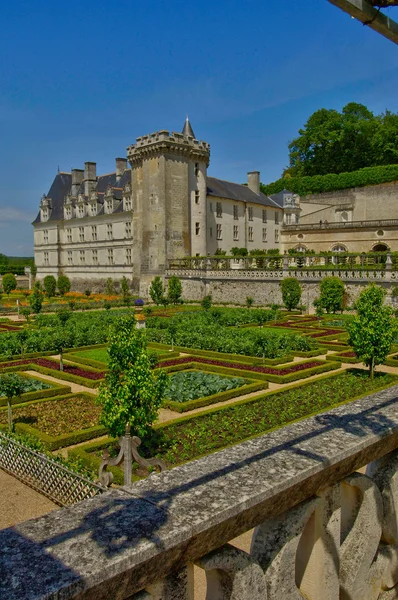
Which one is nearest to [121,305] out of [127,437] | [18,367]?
[18,367]

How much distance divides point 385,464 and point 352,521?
37 centimetres

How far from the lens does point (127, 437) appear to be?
8.41m

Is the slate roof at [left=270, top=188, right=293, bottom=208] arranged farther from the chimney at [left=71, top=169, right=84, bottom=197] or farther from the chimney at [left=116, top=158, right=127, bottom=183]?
the chimney at [left=71, top=169, right=84, bottom=197]

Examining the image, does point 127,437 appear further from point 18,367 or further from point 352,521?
point 18,367

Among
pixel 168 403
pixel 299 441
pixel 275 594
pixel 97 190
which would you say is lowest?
pixel 168 403

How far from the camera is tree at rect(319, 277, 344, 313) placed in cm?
3189

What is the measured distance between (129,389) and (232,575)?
6.93m

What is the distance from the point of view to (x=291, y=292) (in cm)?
3369

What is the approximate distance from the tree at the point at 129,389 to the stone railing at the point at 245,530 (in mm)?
6125

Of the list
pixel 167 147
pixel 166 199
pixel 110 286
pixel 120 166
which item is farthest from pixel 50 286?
pixel 167 147

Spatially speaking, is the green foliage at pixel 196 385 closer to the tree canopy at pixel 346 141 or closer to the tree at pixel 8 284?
the tree at pixel 8 284

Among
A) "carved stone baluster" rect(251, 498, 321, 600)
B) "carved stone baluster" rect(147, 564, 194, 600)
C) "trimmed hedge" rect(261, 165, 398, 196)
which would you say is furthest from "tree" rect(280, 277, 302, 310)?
"carved stone baluster" rect(147, 564, 194, 600)

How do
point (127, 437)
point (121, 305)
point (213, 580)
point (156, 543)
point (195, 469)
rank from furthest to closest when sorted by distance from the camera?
1. point (121, 305)
2. point (127, 437)
3. point (195, 469)
4. point (213, 580)
5. point (156, 543)

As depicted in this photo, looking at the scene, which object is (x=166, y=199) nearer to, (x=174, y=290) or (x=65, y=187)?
(x=174, y=290)
